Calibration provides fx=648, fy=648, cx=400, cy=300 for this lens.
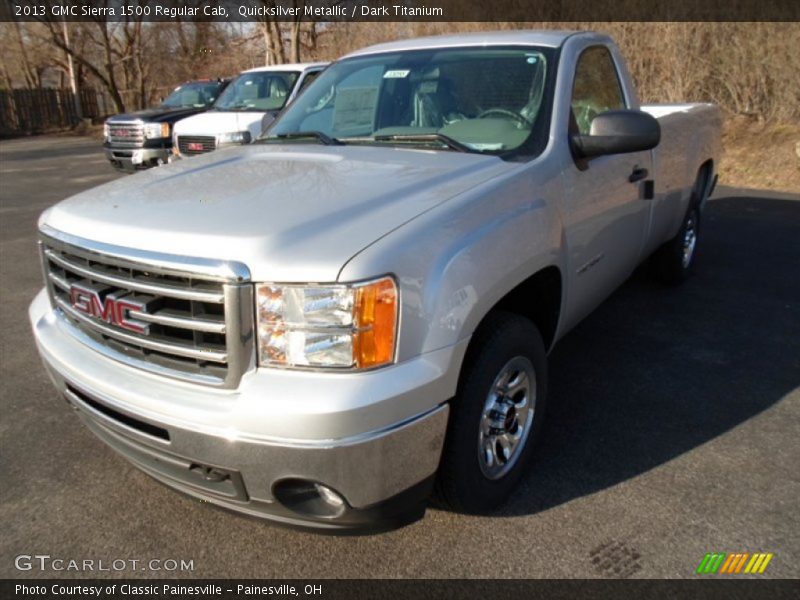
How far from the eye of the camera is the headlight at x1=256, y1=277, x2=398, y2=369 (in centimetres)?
198

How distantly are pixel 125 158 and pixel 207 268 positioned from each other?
11.9m

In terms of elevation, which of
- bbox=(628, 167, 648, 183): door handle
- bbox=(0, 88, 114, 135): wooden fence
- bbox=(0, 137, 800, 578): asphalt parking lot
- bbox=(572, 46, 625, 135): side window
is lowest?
bbox=(0, 88, 114, 135): wooden fence

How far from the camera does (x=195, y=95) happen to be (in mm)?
13688

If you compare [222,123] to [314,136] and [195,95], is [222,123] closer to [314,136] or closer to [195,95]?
[195,95]

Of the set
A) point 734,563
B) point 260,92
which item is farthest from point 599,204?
point 260,92

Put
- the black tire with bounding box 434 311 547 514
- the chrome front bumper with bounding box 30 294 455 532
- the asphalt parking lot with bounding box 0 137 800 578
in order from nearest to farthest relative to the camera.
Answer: the chrome front bumper with bounding box 30 294 455 532, the black tire with bounding box 434 311 547 514, the asphalt parking lot with bounding box 0 137 800 578

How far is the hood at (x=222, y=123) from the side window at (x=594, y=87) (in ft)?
19.7

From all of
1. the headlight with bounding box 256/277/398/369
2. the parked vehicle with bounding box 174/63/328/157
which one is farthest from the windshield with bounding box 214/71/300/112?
the headlight with bounding box 256/277/398/369

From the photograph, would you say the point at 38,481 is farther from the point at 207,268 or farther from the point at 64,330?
the point at 207,268

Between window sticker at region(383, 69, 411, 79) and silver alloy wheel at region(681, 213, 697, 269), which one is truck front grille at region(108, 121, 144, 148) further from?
silver alloy wheel at region(681, 213, 697, 269)

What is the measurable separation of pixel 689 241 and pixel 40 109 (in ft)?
109

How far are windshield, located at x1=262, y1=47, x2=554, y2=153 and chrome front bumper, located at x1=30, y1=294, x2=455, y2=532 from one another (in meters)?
1.50

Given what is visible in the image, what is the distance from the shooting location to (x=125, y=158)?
12617 millimetres

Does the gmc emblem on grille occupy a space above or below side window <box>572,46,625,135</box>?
below
